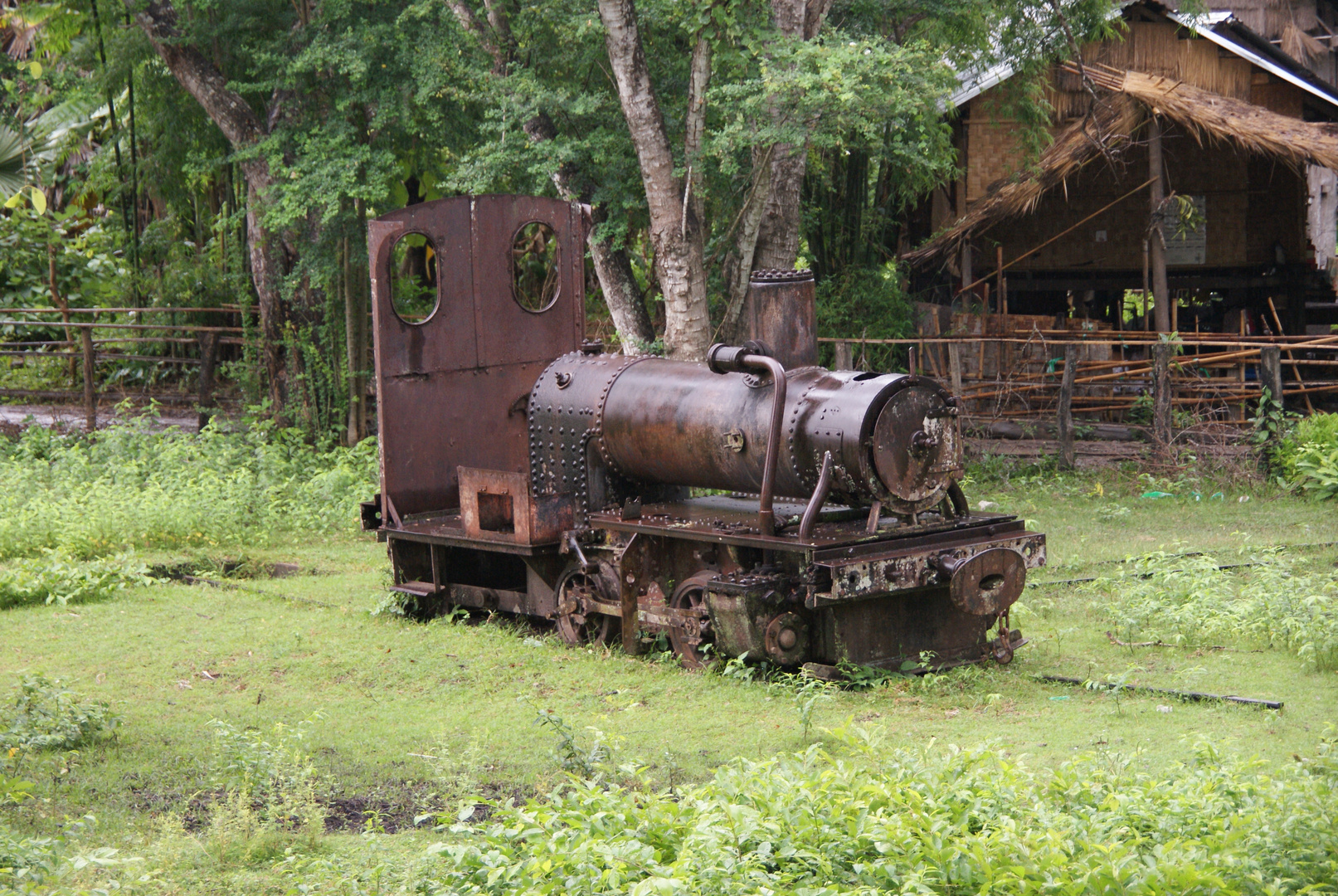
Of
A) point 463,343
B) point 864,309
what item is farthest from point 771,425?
point 864,309

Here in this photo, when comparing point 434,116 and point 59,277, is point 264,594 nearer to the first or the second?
point 434,116

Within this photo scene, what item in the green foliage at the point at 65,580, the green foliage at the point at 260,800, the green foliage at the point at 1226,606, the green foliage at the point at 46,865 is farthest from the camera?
the green foliage at the point at 65,580

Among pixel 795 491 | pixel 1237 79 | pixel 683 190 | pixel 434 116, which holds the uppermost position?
pixel 1237 79

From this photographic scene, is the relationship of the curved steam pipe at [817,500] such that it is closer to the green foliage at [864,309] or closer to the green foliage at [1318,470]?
the green foliage at [1318,470]

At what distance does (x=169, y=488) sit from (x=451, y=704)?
284 inches

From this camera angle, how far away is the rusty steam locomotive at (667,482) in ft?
22.6

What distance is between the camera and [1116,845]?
365cm

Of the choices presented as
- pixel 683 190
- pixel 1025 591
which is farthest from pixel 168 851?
pixel 683 190

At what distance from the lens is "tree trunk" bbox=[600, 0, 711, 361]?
11.0m

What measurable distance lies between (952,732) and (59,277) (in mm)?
20331

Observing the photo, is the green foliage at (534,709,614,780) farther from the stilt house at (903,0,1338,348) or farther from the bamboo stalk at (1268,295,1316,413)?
the stilt house at (903,0,1338,348)

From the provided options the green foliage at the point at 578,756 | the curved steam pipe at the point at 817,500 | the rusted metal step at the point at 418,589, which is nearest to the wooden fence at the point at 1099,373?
the rusted metal step at the point at 418,589

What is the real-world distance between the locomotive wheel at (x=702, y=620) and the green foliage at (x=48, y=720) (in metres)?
2.90

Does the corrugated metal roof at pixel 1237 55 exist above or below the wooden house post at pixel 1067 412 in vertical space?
above
